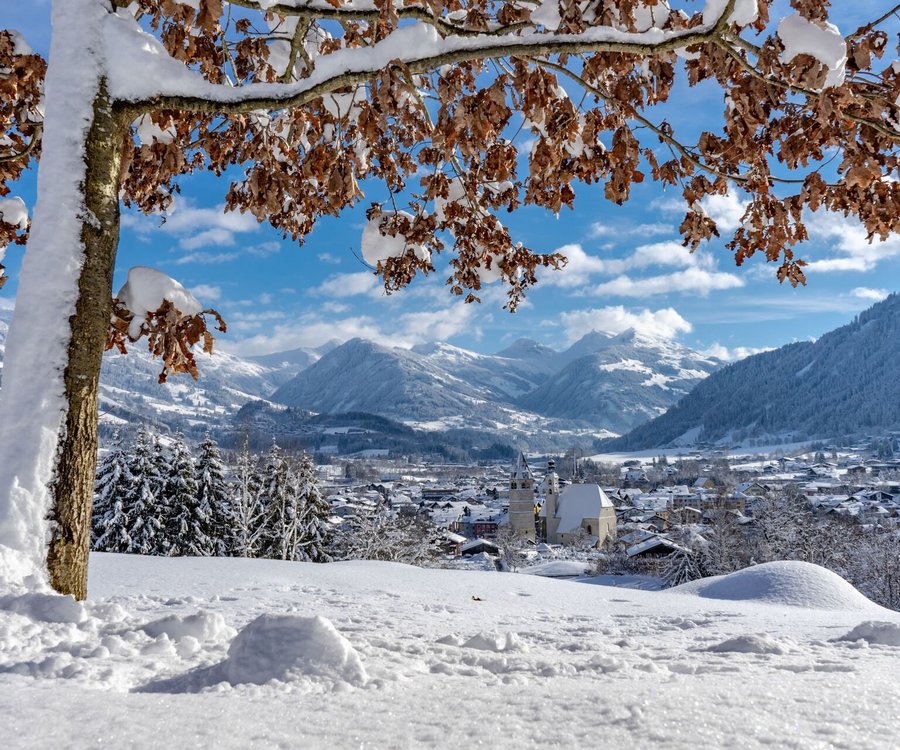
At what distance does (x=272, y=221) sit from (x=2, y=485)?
4337mm

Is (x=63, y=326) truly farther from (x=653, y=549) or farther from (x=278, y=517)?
(x=653, y=549)

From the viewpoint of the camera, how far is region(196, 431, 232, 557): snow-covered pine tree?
24625mm

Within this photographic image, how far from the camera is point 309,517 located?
27938mm

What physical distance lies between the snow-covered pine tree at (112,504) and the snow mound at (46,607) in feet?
70.7

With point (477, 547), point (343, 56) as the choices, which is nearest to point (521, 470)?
point (477, 547)

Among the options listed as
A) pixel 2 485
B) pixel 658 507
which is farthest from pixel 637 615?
pixel 658 507

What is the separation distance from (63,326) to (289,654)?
7.31 feet

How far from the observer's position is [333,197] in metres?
4.30

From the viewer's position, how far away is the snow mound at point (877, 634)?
4.40 meters

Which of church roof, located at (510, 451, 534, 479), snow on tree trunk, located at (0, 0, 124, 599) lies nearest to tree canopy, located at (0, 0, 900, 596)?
snow on tree trunk, located at (0, 0, 124, 599)

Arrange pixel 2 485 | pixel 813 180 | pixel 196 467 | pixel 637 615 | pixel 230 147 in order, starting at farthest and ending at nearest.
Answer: pixel 196 467 → pixel 637 615 → pixel 230 147 → pixel 813 180 → pixel 2 485

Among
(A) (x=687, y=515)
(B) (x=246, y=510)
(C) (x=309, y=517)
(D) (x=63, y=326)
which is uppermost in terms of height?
(D) (x=63, y=326)

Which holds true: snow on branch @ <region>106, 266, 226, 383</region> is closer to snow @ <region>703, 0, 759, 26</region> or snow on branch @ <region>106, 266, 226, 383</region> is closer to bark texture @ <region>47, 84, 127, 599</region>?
bark texture @ <region>47, 84, 127, 599</region>

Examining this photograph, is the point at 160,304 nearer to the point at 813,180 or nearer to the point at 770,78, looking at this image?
the point at 770,78
